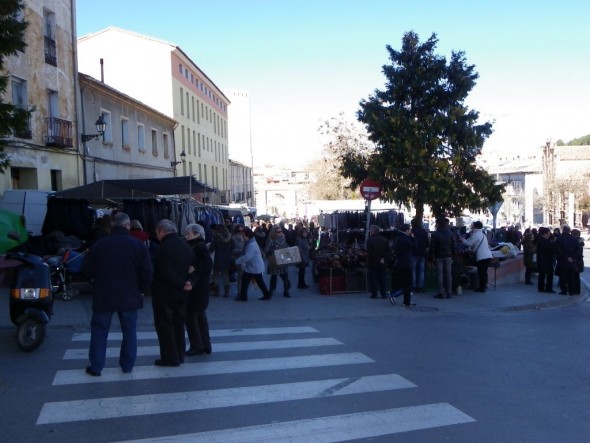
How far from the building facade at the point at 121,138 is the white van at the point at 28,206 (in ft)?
18.5

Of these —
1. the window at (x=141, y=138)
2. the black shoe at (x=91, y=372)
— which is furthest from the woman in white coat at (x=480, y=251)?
the window at (x=141, y=138)

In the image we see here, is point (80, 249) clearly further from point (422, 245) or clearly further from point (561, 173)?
point (561, 173)

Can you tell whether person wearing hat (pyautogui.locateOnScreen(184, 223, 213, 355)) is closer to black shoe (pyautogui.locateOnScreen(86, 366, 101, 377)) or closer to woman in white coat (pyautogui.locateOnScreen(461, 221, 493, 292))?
black shoe (pyautogui.locateOnScreen(86, 366, 101, 377))

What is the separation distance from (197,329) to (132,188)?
8.59m

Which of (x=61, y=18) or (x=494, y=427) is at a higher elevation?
(x=61, y=18)

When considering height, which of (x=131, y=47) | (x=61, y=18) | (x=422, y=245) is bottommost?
(x=422, y=245)

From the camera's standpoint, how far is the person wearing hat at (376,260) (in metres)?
13.5

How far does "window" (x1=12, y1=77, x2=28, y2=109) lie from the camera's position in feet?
64.1

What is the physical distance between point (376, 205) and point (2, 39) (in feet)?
55.4

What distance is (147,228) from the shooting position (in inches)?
628

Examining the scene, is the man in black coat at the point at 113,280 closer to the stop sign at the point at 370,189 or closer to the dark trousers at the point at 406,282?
the dark trousers at the point at 406,282

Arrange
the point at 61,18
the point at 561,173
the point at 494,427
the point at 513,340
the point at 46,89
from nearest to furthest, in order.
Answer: the point at 494,427 → the point at 513,340 → the point at 46,89 → the point at 61,18 → the point at 561,173

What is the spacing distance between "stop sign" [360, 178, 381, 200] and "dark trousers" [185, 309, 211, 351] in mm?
8409

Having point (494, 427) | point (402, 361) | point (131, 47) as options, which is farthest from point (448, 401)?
point (131, 47)
